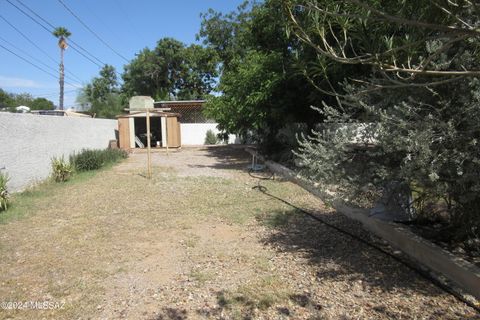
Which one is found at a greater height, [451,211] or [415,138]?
[415,138]

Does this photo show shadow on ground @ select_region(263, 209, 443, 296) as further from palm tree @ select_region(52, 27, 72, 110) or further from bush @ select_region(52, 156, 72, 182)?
palm tree @ select_region(52, 27, 72, 110)

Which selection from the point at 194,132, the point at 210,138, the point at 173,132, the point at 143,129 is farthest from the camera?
the point at 194,132

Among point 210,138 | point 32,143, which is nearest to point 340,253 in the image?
point 32,143

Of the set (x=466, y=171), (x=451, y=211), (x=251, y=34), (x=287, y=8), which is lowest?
(x=451, y=211)

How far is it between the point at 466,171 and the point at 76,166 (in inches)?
451

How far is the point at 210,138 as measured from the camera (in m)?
26.8

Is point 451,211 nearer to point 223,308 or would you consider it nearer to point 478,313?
point 478,313

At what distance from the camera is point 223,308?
3.44 metres

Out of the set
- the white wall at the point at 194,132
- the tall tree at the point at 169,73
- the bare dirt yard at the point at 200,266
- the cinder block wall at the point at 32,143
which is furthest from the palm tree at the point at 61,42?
the bare dirt yard at the point at 200,266

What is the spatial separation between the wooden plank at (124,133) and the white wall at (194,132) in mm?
6667

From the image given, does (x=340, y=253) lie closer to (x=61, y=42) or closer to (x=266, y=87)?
(x=266, y=87)

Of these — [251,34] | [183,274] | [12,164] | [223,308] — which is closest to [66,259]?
[183,274]

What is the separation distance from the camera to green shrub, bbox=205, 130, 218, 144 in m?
26.8

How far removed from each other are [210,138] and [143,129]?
4.93 metres
